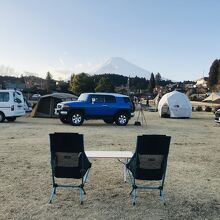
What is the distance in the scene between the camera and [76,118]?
21578 millimetres

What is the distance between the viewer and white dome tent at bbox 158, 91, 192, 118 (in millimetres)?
31812

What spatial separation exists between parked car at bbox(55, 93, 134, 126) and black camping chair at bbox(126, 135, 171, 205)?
15404 millimetres

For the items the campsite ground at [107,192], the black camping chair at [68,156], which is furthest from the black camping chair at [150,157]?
the black camping chair at [68,156]

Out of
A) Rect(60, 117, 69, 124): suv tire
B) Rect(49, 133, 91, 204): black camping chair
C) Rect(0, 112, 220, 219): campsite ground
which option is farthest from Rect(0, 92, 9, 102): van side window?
Rect(49, 133, 91, 204): black camping chair

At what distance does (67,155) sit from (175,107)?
86.5 feet

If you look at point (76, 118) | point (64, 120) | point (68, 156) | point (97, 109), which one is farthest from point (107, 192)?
point (64, 120)

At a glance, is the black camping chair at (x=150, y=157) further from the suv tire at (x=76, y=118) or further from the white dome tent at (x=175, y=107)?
the white dome tent at (x=175, y=107)

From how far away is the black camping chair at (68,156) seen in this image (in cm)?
615

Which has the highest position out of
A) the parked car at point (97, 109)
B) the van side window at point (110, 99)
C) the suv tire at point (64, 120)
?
the van side window at point (110, 99)

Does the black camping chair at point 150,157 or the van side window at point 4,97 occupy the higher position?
the van side window at point 4,97

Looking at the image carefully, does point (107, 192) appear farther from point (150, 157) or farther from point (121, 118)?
point (121, 118)

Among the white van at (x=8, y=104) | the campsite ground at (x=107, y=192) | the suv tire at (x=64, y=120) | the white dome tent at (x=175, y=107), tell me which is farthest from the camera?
the white dome tent at (x=175, y=107)

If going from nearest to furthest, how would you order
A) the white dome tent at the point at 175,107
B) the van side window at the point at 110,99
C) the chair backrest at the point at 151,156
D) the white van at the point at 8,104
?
the chair backrest at the point at 151,156
the van side window at the point at 110,99
the white van at the point at 8,104
the white dome tent at the point at 175,107

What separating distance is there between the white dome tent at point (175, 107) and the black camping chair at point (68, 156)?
26.0 meters
